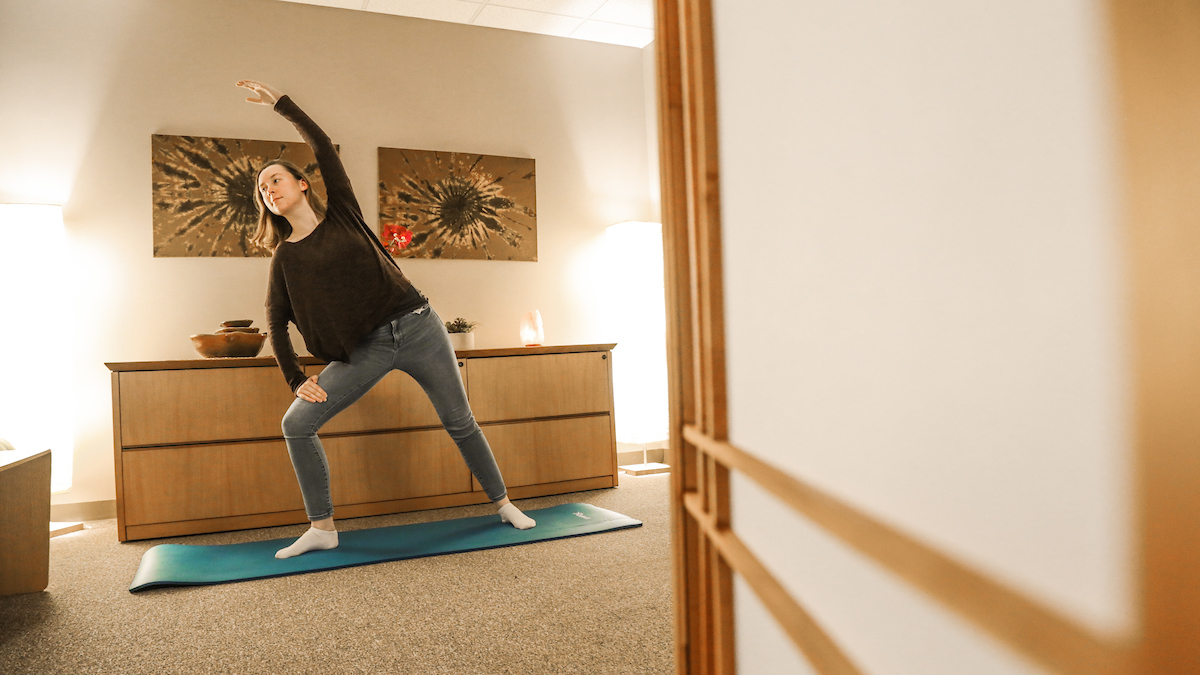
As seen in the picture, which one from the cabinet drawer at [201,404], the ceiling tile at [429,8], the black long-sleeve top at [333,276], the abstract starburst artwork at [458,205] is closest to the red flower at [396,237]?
the abstract starburst artwork at [458,205]

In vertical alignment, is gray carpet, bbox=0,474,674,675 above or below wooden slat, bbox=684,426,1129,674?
below

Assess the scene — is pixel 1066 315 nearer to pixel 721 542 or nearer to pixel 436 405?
pixel 721 542

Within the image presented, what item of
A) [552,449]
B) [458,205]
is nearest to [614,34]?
[458,205]

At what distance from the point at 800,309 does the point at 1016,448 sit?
227mm

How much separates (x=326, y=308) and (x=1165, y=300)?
89.0 inches

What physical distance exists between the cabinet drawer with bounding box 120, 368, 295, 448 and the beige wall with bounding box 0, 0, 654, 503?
0.68 m

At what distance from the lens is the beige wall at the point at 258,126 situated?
3.09m

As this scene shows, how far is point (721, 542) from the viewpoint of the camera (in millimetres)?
626

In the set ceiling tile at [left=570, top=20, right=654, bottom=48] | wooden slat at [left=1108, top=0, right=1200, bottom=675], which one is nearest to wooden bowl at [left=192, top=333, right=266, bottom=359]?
ceiling tile at [left=570, top=20, right=654, bottom=48]

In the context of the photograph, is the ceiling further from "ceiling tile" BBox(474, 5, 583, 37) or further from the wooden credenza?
the wooden credenza

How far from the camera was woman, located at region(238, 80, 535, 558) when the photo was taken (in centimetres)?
218

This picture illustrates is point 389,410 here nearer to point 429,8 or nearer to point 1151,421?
point 429,8

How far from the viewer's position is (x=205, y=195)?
3.26 m

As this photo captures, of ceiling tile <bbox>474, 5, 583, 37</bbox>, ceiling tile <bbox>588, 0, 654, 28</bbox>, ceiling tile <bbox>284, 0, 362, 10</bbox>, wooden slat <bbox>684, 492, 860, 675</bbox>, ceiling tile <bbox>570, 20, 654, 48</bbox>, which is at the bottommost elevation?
wooden slat <bbox>684, 492, 860, 675</bbox>
